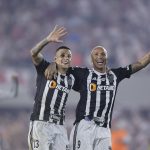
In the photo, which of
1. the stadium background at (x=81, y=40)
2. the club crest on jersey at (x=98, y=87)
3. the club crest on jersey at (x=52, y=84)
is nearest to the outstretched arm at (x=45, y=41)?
the club crest on jersey at (x=52, y=84)

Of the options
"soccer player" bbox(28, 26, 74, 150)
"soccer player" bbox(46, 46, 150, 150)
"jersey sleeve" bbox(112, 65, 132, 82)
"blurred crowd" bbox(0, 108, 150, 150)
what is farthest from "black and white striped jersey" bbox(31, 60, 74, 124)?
"blurred crowd" bbox(0, 108, 150, 150)

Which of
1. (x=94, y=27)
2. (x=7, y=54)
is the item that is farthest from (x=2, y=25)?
(x=94, y=27)

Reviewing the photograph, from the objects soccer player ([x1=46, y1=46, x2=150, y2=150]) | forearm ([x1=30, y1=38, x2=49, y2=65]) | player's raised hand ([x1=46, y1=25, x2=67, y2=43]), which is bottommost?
soccer player ([x1=46, y1=46, x2=150, y2=150])

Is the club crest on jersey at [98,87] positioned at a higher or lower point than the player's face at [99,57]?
lower

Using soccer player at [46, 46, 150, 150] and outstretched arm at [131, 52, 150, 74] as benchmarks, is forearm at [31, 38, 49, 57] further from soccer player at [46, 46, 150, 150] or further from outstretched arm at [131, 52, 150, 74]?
outstretched arm at [131, 52, 150, 74]

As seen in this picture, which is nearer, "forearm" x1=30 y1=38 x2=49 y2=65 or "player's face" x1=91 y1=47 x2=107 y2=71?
"forearm" x1=30 y1=38 x2=49 y2=65

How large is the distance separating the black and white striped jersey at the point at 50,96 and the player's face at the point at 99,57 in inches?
16.9

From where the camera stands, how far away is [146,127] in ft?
73.4

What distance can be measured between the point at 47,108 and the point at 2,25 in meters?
16.7

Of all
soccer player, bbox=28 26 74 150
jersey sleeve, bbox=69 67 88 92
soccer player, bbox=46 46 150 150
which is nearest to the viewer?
soccer player, bbox=28 26 74 150

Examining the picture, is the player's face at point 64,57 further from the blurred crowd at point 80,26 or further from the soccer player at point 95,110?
the blurred crowd at point 80,26

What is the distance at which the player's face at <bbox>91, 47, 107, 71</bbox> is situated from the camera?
9.05 m

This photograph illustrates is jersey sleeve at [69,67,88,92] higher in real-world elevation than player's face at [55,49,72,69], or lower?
lower

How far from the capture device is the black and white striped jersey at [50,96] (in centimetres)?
895
